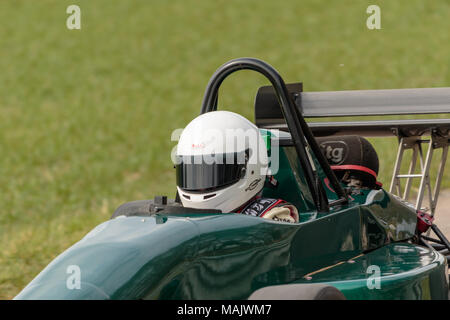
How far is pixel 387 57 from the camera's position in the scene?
19812 millimetres

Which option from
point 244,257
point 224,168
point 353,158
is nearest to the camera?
point 244,257

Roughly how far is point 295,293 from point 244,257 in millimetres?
351

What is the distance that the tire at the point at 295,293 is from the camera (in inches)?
112

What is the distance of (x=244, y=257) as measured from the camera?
310cm

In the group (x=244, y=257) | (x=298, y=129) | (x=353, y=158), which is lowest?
(x=244, y=257)

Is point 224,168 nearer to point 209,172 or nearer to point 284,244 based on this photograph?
point 209,172

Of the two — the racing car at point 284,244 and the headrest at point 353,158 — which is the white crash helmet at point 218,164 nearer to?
the racing car at point 284,244

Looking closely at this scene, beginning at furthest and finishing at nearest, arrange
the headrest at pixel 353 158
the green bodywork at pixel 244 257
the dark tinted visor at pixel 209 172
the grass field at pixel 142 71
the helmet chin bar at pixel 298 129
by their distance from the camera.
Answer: the grass field at pixel 142 71
the headrest at pixel 353 158
the helmet chin bar at pixel 298 129
the dark tinted visor at pixel 209 172
the green bodywork at pixel 244 257

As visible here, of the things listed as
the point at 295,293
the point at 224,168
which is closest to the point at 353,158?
the point at 224,168

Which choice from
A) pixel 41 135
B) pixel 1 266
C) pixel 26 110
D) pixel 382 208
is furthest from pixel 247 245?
pixel 26 110

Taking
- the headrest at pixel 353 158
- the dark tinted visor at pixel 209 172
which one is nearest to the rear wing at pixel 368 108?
the headrest at pixel 353 158

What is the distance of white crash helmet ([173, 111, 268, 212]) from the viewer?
3.42 metres

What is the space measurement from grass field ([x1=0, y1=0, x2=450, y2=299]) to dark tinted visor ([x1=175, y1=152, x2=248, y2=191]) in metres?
6.13

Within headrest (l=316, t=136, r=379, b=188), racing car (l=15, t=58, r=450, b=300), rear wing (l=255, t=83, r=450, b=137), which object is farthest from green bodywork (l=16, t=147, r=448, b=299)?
rear wing (l=255, t=83, r=450, b=137)
